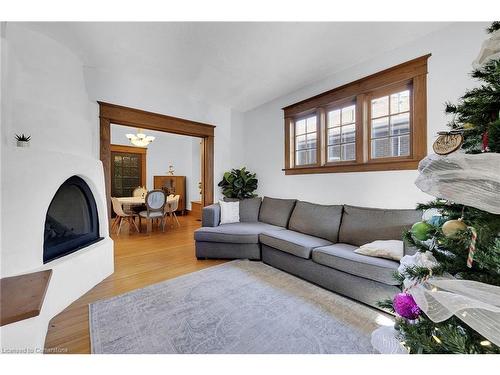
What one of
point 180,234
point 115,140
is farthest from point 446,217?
point 115,140

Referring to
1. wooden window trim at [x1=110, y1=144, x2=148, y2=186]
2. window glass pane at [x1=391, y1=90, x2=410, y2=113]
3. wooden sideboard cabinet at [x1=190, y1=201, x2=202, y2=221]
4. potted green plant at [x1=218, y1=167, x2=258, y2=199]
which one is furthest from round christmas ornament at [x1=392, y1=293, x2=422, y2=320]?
wooden window trim at [x1=110, y1=144, x2=148, y2=186]

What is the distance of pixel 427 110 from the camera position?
7.30ft

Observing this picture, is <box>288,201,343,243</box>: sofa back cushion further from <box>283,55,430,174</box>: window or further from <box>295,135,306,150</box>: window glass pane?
<box>295,135,306,150</box>: window glass pane

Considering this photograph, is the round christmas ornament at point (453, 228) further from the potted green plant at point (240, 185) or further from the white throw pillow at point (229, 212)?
the potted green plant at point (240, 185)

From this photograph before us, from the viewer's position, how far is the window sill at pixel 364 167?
237 centimetres

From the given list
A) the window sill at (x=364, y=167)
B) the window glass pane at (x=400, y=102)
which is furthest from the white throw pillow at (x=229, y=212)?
the window glass pane at (x=400, y=102)

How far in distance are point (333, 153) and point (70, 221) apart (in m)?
3.31

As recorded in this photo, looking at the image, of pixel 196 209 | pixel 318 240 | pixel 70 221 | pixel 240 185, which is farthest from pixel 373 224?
pixel 196 209

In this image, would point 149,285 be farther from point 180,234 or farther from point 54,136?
point 180,234

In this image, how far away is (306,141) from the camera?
3.54 m

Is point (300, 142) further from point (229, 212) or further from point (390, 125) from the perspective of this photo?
point (229, 212)

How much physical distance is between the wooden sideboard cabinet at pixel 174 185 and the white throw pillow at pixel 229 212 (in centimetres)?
405

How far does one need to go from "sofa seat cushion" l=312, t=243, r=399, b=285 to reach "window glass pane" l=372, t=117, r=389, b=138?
4.64ft
